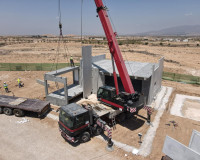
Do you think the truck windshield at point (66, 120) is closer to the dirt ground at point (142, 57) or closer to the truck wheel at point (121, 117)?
the truck wheel at point (121, 117)

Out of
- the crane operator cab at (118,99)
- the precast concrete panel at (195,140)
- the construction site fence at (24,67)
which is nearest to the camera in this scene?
the precast concrete panel at (195,140)

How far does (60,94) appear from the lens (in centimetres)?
1767

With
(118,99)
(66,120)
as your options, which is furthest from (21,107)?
(118,99)

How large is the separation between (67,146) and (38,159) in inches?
80.0

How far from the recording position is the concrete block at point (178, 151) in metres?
7.23

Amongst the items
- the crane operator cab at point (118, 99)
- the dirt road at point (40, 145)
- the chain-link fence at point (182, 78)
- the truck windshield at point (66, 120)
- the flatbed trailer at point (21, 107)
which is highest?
the crane operator cab at point (118, 99)

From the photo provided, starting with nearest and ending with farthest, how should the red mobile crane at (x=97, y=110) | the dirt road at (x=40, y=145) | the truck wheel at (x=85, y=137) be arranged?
the dirt road at (x=40, y=145), the red mobile crane at (x=97, y=110), the truck wheel at (x=85, y=137)

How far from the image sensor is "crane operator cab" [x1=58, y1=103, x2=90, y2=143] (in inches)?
407

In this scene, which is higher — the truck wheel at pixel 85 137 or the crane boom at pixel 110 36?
the crane boom at pixel 110 36

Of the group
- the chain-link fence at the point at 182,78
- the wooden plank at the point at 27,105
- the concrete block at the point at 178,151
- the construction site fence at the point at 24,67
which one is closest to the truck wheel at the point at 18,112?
the wooden plank at the point at 27,105

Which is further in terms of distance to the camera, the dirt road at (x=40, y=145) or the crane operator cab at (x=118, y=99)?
the crane operator cab at (x=118, y=99)

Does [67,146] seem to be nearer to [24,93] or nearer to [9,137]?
[9,137]

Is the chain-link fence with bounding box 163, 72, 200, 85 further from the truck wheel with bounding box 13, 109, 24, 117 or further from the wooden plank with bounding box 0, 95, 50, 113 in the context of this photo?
the truck wheel with bounding box 13, 109, 24, 117

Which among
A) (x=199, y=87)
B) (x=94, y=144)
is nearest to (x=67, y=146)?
(x=94, y=144)
